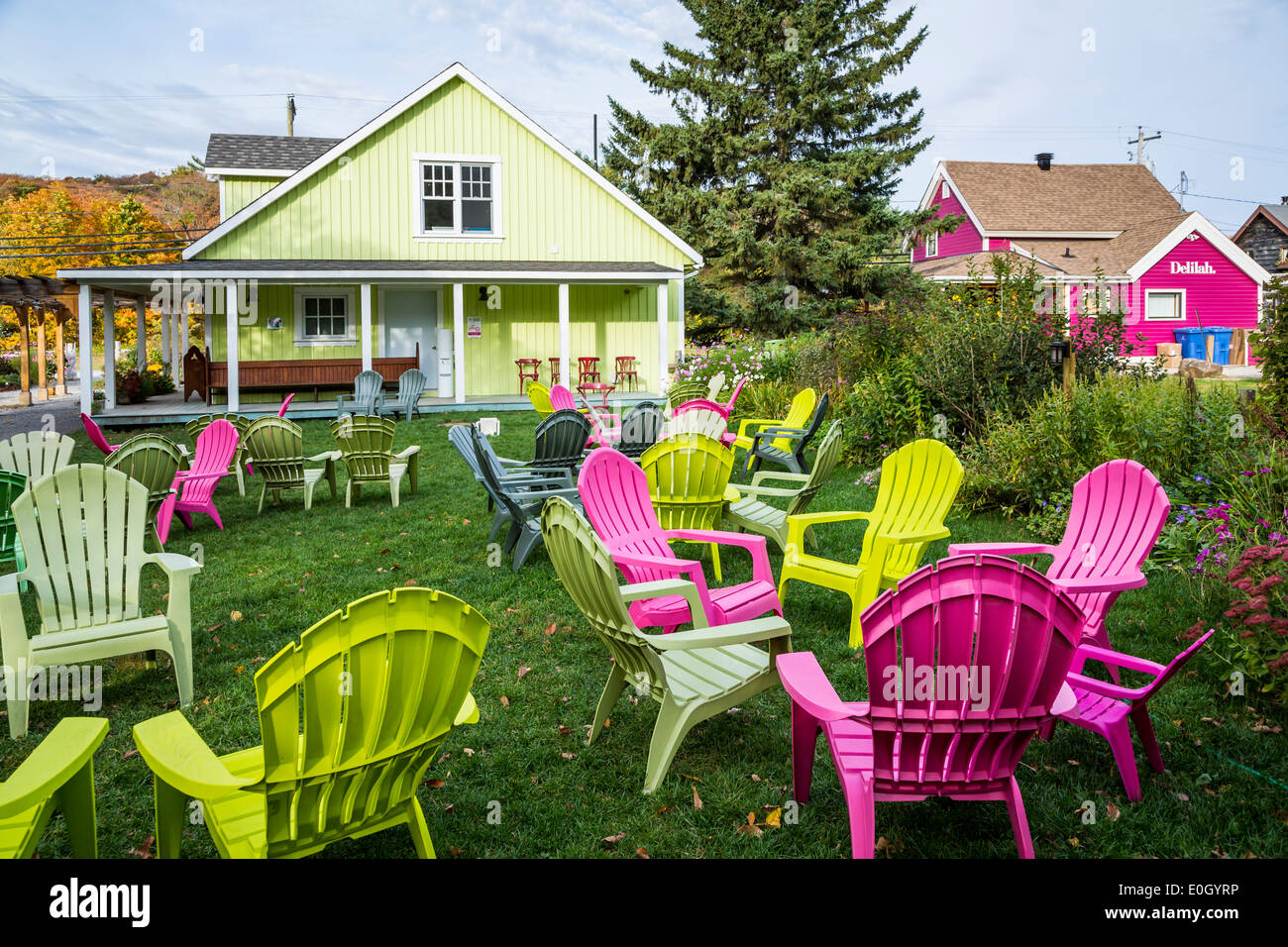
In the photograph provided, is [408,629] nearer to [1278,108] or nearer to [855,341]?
[1278,108]

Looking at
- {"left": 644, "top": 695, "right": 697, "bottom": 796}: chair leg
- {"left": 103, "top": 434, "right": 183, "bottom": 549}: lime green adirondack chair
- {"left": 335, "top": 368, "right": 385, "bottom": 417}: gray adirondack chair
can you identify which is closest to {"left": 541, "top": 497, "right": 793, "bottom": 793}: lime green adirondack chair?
{"left": 644, "top": 695, "right": 697, "bottom": 796}: chair leg

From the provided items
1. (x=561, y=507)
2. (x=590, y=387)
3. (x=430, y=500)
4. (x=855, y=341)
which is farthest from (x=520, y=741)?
(x=590, y=387)

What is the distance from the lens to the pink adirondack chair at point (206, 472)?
8164 mm

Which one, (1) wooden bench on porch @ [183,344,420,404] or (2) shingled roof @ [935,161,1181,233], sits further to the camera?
(2) shingled roof @ [935,161,1181,233]

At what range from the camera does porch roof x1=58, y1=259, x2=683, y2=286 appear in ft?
55.5

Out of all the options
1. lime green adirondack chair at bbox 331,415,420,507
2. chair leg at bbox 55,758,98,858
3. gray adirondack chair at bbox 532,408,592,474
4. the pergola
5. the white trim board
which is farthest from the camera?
the white trim board

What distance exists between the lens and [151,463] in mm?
6965

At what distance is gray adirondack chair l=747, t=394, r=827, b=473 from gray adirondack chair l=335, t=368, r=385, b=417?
8536 mm

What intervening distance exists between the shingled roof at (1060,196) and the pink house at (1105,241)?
4 centimetres

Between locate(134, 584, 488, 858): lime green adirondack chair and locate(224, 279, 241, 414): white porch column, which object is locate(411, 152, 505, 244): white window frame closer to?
locate(224, 279, 241, 414): white porch column

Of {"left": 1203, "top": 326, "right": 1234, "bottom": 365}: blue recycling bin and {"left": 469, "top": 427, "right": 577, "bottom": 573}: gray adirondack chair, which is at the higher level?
{"left": 1203, "top": 326, "right": 1234, "bottom": 365}: blue recycling bin

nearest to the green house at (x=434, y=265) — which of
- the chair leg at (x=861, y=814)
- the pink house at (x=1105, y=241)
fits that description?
the pink house at (x=1105, y=241)

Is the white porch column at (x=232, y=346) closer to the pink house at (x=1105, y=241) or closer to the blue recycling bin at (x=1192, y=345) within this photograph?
the pink house at (x=1105, y=241)

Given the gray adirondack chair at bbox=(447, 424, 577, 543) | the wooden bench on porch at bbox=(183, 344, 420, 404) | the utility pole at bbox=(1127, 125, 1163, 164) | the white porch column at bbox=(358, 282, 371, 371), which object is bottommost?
the gray adirondack chair at bbox=(447, 424, 577, 543)
